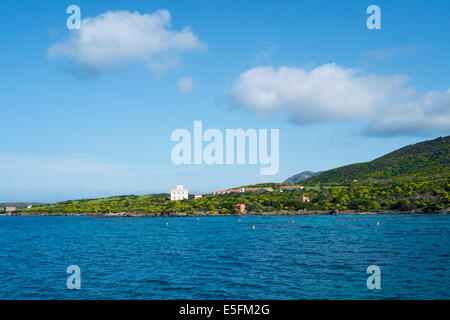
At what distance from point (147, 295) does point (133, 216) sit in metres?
177

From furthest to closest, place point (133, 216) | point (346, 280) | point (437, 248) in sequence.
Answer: point (133, 216), point (437, 248), point (346, 280)

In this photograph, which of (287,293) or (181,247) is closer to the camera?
(287,293)

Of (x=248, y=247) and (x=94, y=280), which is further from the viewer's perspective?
(x=248, y=247)

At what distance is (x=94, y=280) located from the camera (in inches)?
1443

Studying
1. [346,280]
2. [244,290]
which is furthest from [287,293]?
[346,280]
